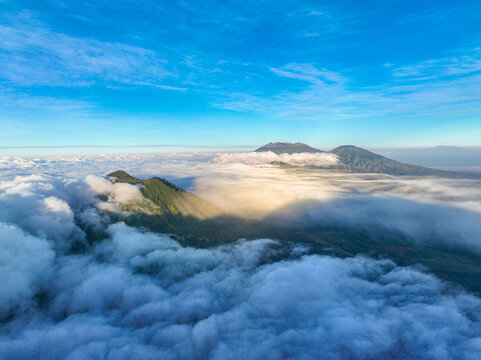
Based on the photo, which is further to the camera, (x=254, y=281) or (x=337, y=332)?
(x=254, y=281)

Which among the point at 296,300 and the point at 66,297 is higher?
the point at 296,300

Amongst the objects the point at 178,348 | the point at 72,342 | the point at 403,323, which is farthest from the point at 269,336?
the point at 72,342

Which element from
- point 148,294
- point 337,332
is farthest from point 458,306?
point 148,294

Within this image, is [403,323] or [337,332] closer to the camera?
[337,332]

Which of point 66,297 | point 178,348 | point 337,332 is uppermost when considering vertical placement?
point 337,332

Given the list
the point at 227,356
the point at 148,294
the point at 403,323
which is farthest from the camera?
the point at 148,294

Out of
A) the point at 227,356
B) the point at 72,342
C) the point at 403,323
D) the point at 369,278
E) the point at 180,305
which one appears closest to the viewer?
the point at 227,356

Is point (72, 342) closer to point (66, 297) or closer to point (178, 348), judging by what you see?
point (178, 348)

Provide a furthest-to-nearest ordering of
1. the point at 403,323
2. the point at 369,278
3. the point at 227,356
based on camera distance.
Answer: the point at 369,278
the point at 403,323
the point at 227,356

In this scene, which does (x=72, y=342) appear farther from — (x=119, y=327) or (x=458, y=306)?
(x=458, y=306)
